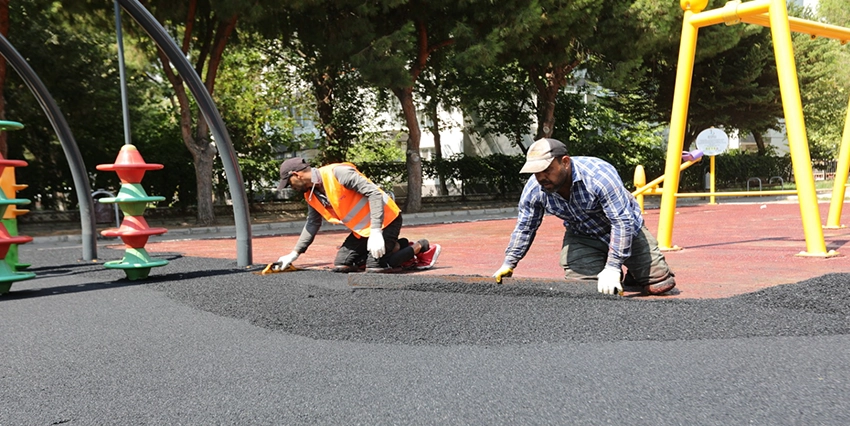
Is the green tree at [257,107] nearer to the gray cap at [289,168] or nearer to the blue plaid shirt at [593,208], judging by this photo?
the gray cap at [289,168]

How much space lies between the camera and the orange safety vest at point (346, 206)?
583 cm

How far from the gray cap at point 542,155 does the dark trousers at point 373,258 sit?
2402 mm

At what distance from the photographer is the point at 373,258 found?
6.53 metres

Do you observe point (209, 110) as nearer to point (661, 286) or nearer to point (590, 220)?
point (590, 220)

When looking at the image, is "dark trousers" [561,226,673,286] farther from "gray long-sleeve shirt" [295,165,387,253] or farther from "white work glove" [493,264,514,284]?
"gray long-sleeve shirt" [295,165,387,253]

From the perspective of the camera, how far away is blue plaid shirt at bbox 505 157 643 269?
412 centimetres

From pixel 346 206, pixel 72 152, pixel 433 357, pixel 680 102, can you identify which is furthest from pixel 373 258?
pixel 72 152

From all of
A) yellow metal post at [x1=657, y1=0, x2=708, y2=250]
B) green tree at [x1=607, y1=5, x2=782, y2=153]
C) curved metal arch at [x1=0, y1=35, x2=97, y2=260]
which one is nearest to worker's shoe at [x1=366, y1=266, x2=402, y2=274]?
yellow metal post at [x1=657, y1=0, x2=708, y2=250]

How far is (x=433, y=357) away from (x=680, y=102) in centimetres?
449

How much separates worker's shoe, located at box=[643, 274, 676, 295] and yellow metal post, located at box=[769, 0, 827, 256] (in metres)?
2.43

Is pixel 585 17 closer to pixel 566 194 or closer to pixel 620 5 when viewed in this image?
pixel 620 5

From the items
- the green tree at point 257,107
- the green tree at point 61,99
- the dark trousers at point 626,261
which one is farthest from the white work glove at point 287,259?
the green tree at point 257,107

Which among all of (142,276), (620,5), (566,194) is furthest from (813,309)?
(620,5)

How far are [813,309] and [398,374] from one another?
247 cm
